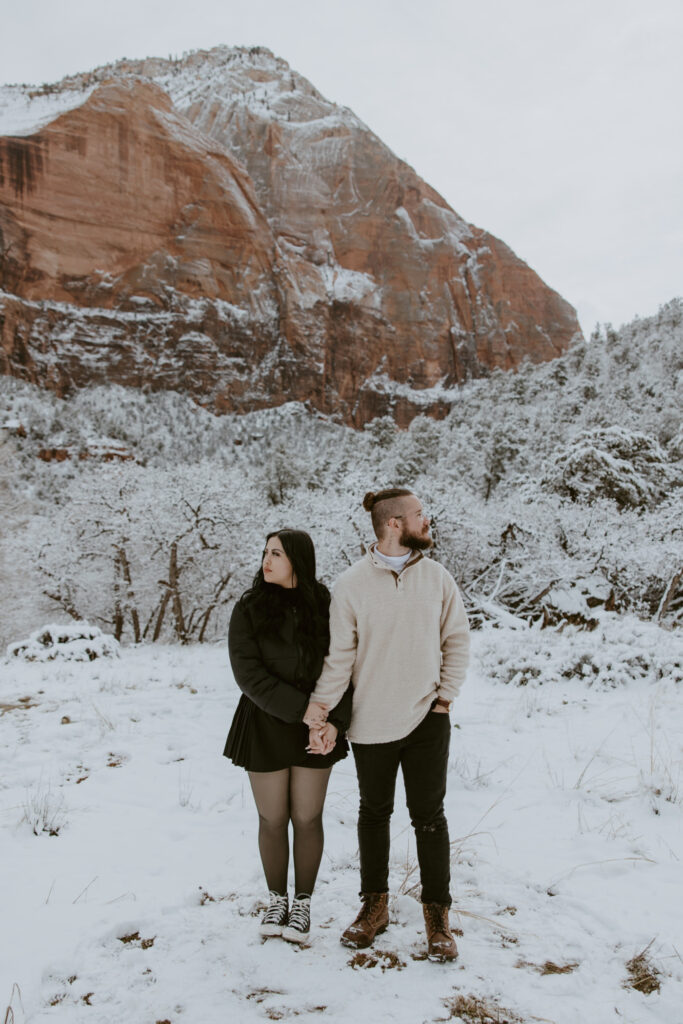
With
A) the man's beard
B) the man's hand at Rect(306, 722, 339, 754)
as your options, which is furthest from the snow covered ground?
the man's beard

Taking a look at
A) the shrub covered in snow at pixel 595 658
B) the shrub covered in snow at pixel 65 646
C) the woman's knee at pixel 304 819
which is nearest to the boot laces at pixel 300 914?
the woman's knee at pixel 304 819

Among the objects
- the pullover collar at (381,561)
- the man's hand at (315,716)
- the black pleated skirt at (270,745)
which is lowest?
the black pleated skirt at (270,745)

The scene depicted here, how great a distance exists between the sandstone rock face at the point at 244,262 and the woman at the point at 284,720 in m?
103

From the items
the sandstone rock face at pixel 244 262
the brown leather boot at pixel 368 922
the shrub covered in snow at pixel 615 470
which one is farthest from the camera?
the sandstone rock face at pixel 244 262

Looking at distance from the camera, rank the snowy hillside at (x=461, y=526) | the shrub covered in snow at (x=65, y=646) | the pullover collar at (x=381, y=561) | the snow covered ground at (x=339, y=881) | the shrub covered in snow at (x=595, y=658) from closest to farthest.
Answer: the snow covered ground at (x=339, y=881)
the pullover collar at (x=381, y=561)
the shrub covered in snow at (x=595, y=658)
the shrub covered in snow at (x=65, y=646)
the snowy hillside at (x=461, y=526)

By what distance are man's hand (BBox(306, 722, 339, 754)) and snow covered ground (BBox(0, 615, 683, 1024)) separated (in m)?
0.83

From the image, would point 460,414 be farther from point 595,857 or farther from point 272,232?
point 272,232

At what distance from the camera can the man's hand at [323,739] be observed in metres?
2.43

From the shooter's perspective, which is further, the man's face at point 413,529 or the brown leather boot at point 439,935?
the man's face at point 413,529

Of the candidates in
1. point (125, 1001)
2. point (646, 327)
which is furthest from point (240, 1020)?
point (646, 327)

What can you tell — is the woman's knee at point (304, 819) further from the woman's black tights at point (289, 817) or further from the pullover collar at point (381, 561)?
the pullover collar at point (381, 561)

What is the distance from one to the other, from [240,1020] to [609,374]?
143 ft

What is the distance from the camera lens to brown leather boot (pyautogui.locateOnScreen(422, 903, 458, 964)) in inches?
90.9

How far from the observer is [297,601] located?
2.62 m
